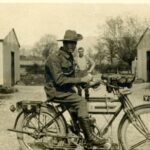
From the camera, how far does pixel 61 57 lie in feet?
14.1

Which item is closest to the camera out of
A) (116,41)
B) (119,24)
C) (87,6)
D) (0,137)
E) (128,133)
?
(128,133)

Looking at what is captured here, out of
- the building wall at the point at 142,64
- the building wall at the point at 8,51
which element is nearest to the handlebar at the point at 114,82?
the building wall at the point at 8,51

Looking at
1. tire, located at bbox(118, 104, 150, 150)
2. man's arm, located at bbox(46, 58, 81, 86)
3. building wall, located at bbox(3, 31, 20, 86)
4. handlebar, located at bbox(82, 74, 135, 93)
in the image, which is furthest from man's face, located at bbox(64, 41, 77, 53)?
building wall, located at bbox(3, 31, 20, 86)

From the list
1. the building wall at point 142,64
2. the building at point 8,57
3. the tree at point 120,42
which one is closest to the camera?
the building at point 8,57

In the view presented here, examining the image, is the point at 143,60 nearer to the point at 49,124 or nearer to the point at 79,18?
the point at 79,18

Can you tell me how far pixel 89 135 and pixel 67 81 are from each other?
641 millimetres

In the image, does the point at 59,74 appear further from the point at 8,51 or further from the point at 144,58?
the point at 144,58

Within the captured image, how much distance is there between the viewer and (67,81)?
4223 mm

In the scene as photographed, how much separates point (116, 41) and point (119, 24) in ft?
17.1

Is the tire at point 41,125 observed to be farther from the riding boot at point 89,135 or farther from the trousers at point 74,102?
the riding boot at point 89,135

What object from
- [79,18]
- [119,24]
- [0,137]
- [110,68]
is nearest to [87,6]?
[79,18]

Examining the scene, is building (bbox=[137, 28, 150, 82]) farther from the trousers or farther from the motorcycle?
the trousers

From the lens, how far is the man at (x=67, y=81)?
13.8 feet

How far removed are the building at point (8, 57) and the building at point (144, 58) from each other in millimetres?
6959
